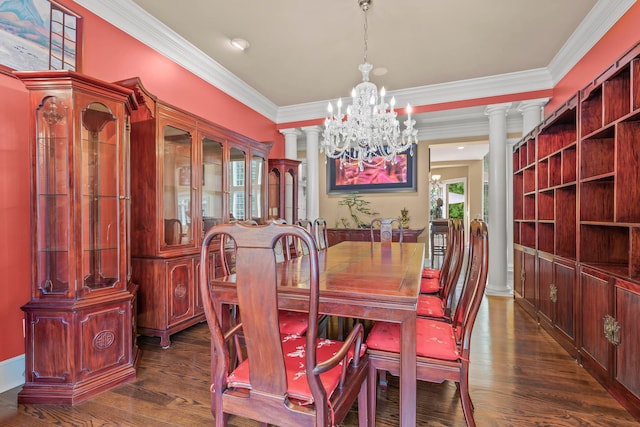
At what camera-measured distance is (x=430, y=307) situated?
200 cm

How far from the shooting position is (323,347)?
1396 mm

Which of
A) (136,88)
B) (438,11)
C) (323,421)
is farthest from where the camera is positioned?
(438,11)

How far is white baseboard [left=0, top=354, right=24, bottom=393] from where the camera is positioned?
1.88 meters

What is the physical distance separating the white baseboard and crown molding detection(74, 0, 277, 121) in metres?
2.53

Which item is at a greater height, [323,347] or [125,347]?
[323,347]

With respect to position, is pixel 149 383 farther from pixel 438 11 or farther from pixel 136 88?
pixel 438 11

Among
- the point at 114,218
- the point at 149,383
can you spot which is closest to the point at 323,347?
the point at 149,383

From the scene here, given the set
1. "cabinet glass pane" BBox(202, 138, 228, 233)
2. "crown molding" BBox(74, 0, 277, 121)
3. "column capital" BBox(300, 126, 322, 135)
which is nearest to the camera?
"crown molding" BBox(74, 0, 277, 121)

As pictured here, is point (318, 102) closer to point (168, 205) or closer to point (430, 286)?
point (168, 205)

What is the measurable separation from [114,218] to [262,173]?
2.14 meters

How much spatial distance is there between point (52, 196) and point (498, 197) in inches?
180

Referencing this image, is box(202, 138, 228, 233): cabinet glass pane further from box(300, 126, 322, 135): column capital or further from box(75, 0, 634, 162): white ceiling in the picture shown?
box(300, 126, 322, 135): column capital

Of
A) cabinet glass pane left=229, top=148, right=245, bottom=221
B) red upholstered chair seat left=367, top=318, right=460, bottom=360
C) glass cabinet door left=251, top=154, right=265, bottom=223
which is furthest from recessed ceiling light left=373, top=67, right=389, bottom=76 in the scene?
red upholstered chair seat left=367, top=318, right=460, bottom=360

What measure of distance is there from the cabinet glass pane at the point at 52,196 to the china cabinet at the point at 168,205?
1.98ft
